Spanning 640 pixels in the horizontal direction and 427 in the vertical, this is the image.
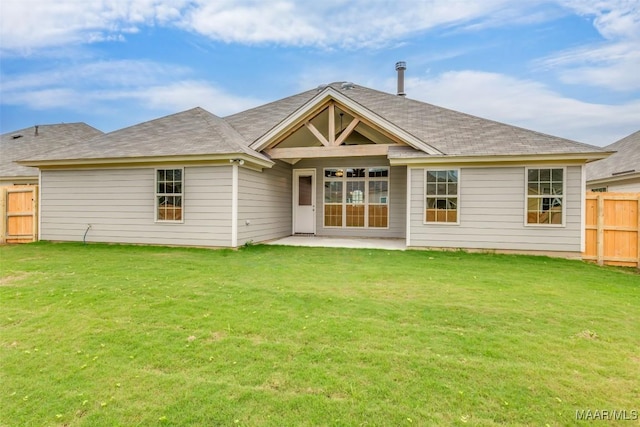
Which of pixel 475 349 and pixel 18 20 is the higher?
pixel 18 20

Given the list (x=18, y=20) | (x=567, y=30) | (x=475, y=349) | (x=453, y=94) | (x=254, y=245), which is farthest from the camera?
(x=453, y=94)

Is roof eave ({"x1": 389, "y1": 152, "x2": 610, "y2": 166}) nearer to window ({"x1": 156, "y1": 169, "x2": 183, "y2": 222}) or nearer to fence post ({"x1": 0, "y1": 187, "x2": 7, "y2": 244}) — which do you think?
window ({"x1": 156, "y1": 169, "x2": 183, "y2": 222})

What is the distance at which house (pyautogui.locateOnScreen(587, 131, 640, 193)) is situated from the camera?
11656 millimetres

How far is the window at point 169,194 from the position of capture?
9.37 m

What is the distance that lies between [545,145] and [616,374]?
24.2 feet

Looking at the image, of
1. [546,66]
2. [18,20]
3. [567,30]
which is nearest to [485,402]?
[18,20]

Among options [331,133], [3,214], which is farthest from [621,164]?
[3,214]

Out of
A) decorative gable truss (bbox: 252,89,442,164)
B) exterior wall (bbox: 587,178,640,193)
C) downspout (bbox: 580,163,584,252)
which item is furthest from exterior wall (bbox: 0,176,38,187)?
exterior wall (bbox: 587,178,640,193)

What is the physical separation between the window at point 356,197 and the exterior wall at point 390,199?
0.49ft

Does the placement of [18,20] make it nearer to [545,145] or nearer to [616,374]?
[616,374]

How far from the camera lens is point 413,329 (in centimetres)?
362

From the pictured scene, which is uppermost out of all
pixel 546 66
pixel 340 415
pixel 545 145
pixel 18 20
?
pixel 546 66

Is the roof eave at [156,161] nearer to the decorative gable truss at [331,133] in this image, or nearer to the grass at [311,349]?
the decorative gable truss at [331,133]

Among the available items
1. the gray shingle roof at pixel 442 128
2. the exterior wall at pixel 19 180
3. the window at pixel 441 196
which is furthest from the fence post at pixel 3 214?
the window at pixel 441 196
